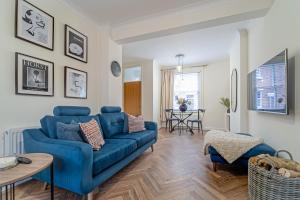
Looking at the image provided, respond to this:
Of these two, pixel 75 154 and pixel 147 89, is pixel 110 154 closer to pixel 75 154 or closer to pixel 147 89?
pixel 75 154

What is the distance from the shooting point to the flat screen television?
5.84 feet

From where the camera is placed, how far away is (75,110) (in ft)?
7.73

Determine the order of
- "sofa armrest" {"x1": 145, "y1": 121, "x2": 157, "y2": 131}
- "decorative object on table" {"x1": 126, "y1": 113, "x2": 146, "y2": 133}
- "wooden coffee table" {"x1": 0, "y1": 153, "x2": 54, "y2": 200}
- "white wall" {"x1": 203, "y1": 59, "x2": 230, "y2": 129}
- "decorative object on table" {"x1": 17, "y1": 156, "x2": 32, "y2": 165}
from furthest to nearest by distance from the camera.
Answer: "white wall" {"x1": 203, "y1": 59, "x2": 230, "y2": 129}, "sofa armrest" {"x1": 145, "y1": 121, "x2": 157, "y2": 131}, "decorative object on table" {"x1": 126, "y1": 113, "x2": 146, "y2": 133}, "decorative object on table" {"x1": 17, "y1": 156, "x2": 32, "y2": 165}, "wooden coffee table" {"x1": 0, "y1": 153, "x2": 54, "y2": 200}

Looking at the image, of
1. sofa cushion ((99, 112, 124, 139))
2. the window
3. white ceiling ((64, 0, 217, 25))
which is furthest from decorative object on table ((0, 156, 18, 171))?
the window

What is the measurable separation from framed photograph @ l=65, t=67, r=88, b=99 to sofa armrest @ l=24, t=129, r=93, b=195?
4.29 ft

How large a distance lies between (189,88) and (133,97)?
2.32 meters

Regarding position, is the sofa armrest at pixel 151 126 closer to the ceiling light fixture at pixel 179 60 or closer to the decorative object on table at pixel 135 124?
the decorative object on table at pixel 135 124

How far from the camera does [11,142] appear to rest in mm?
1906

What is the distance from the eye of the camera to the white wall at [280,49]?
172cm

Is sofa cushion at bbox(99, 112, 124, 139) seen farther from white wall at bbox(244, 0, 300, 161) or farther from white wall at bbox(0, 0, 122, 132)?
white wall at bbox(244, 0, 300, 161)

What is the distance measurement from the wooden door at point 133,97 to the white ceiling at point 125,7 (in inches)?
133

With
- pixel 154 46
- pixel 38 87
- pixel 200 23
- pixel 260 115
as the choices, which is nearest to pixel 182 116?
pixel 154 46

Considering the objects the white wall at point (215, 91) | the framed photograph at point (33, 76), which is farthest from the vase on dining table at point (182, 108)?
the framed photograph at point (33, 76)

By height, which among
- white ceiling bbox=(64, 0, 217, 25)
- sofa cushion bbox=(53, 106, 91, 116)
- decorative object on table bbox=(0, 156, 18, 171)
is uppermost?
white ceiling bbox=(64, 0, 217, 25)
